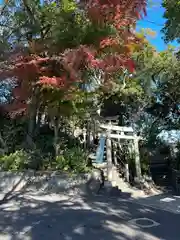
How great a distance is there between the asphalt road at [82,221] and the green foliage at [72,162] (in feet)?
4.46

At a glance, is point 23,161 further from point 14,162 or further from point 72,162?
point 72,162

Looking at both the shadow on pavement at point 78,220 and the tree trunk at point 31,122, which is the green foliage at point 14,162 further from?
the shadow on pavement at point 78,220

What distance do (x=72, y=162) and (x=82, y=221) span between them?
3129mm

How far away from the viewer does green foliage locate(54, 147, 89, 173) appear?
775 centimetres

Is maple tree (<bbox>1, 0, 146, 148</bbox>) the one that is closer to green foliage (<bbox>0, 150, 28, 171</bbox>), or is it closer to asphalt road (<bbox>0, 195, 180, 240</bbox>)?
green foliage (<bbox>0, 150, 28, 171</bbox>)

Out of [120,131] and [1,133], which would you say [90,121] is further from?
[1,133]

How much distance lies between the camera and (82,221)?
4805 millimetres

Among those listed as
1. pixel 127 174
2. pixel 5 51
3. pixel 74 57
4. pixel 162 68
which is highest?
pixel 162 68

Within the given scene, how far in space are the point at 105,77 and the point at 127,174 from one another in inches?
132

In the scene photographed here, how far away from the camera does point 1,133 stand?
9.52m

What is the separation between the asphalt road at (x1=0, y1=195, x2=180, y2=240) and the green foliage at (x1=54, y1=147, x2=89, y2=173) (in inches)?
53.6

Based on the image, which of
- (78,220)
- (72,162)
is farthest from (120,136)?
(78,220)

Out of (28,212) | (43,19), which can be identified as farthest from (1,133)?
(28,212)

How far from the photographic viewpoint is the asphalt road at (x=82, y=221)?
419cm
